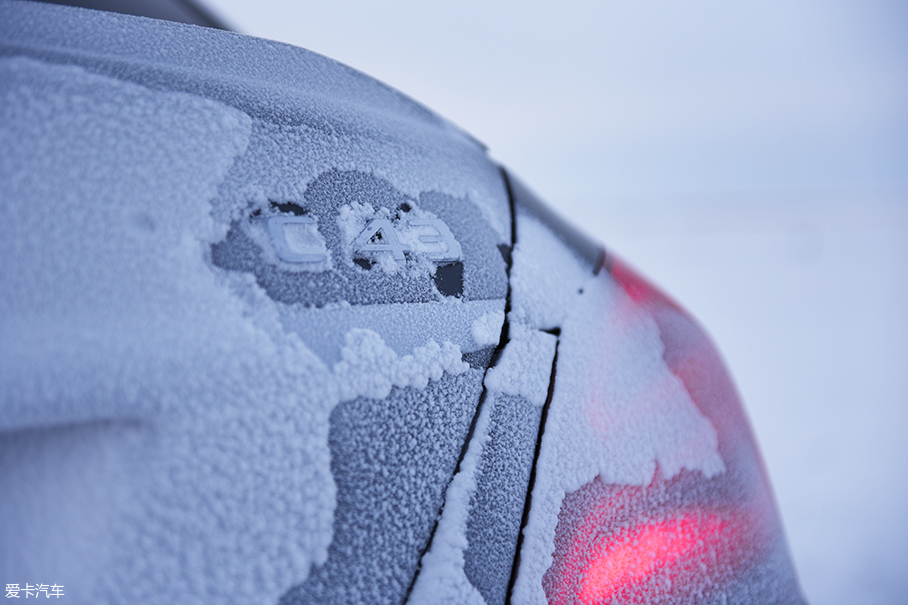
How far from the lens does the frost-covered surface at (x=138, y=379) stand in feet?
1.00

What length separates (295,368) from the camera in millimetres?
353

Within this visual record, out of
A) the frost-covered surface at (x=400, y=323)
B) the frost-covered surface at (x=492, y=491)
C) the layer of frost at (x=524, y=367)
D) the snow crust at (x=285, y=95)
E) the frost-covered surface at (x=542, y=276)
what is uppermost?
the snow crust at (x=285, y=95)

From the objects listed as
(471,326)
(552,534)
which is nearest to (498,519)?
(552,534)

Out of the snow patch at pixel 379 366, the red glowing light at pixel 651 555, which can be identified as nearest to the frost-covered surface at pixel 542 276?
the snow patch at pixel 379 366

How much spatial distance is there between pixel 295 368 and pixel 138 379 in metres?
0.09

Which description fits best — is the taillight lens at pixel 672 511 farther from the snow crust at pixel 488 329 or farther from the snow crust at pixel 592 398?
the snow crust at pixel 488 329

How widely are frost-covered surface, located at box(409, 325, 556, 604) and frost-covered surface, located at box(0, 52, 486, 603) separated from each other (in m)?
0.09

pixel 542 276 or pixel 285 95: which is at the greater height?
pixel 285 95

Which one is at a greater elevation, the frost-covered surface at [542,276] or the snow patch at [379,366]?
the frost-covered surface at [542,276]

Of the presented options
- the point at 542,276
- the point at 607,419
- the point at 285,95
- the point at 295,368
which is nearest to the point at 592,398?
the point at 607,419

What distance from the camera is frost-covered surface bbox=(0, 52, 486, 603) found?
0.31m

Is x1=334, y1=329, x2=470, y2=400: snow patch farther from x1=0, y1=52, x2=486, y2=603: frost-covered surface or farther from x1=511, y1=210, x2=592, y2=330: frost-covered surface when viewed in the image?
x1=511, y1=210, x2=592, y2=330: frost-covered surface

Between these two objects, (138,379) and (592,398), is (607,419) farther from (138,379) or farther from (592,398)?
(138,379)

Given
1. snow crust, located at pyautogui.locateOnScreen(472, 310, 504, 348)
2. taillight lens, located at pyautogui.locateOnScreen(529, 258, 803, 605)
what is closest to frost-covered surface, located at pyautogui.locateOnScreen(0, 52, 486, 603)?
snow crust, located at pyautogui.locateOnScreen(472, 310, 504, 348)
